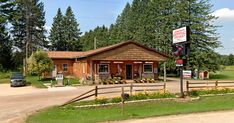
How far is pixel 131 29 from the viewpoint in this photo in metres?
72.6

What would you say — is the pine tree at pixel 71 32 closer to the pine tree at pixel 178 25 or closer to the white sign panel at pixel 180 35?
the pine tree at pixel 178 25

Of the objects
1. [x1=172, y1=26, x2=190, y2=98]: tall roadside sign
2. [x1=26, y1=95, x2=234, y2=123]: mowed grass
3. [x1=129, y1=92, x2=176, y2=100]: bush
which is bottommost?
[x1=26, y1=95, x2=234, y2=123]: mowed grass

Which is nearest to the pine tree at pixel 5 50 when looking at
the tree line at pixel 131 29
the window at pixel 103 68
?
the tree line at pixel 131 29

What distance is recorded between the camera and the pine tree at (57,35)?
8069cm

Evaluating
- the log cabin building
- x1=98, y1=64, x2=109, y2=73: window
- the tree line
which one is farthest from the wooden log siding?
the tree line

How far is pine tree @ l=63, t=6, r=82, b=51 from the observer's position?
81.6 m

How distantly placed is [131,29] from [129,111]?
182ft

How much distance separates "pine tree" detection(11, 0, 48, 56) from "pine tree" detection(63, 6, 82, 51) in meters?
6.44

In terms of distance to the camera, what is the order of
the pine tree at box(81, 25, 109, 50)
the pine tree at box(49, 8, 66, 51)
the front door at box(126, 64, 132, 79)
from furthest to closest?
the pine tree at box(81, 25, 109, 50)
the pine tree at box(49, 8, 66, 51)
the front door at box(126, 64, 132, 79)

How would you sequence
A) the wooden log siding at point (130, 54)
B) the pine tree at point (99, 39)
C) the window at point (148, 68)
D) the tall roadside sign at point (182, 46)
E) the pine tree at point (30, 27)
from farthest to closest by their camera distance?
the pine tree at point (99, 39) < the pine tree at point (30, 27) < the window at point (148, 68) < the wooden log siding at point (130, 54) < the tall roadside sign at point (182, 46)

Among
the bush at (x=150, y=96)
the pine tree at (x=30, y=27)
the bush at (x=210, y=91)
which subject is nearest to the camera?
the bush at (x=150, y=96)

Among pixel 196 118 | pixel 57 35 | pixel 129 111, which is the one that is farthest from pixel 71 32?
pixel 196 118

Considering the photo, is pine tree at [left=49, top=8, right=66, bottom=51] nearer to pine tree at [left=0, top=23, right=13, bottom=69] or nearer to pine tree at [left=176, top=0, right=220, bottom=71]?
pine tree at [left=0, top=23, right=13, bottom=69]

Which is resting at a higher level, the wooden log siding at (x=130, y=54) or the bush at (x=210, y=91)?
the wooden log siding at (x=130, y=54)
